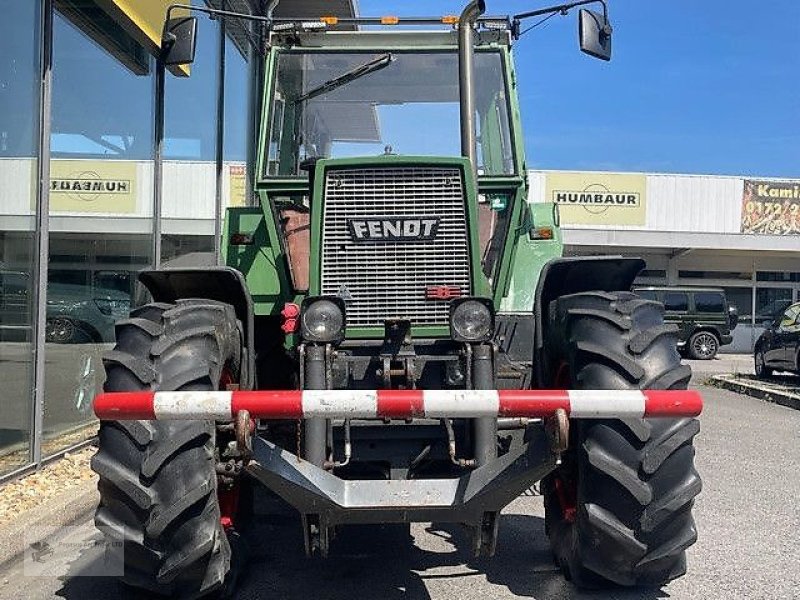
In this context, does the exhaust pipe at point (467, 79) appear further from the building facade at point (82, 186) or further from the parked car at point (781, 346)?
the parked car at point (781, 346)

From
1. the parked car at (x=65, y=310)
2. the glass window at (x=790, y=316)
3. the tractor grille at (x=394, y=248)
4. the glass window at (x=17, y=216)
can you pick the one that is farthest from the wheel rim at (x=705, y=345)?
the tractor grille at (x=394, y=248)

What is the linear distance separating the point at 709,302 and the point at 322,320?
2114 centimetres

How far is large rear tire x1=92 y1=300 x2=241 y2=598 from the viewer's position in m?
3.30

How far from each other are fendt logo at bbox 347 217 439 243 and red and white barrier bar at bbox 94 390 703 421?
1283mm

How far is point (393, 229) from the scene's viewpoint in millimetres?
4062

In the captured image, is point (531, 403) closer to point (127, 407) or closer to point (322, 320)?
point (322, 320)

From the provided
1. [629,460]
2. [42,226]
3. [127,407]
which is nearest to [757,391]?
[629,460]

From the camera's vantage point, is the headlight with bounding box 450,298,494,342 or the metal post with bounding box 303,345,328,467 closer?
the metal post with bounding box 303,345,328,467

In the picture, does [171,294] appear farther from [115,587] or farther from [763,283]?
[763,283]

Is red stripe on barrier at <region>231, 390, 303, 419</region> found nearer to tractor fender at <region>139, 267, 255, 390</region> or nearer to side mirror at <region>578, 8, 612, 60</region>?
tractor fender at <region>139, 267, 255, 390</region>

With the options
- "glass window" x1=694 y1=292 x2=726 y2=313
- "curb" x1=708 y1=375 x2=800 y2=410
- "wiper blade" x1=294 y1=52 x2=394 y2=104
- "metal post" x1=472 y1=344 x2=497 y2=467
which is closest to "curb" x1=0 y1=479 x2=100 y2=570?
"metal post" x1=472 y1=344 x2=497 y2=467

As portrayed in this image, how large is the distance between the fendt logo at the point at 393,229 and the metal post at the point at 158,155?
16.9ft

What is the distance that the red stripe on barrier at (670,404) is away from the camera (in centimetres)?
296

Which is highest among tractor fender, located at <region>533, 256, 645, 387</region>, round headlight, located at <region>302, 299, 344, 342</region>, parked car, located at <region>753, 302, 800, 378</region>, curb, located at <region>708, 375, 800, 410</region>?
tractor fender, located at <region>533, 256, 645, 387</region>
